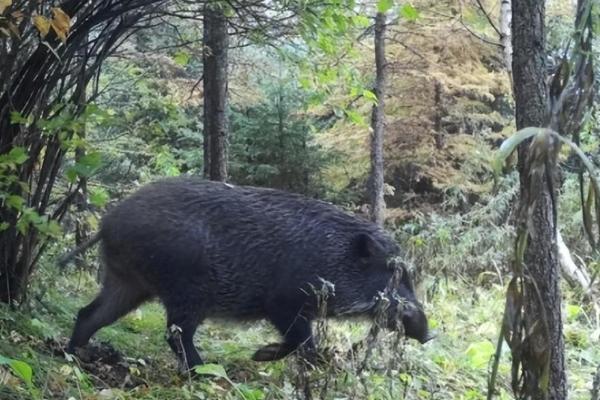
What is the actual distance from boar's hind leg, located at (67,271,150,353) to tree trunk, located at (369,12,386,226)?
8765mm

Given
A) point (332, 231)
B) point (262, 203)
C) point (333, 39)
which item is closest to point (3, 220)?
point (262, 203)

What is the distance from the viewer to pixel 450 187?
16188 millimetres

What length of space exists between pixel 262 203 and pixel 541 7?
286 cm

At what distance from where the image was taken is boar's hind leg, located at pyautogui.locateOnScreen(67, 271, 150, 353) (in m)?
5.64

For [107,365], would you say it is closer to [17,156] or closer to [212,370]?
[212,370]

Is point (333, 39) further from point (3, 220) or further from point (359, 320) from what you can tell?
point (3, 220)

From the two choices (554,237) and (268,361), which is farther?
(268,361)

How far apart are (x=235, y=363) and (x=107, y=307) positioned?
3.15 feet

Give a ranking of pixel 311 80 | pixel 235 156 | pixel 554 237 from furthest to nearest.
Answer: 1. pixel 235 156
2. pixel 311 80
3. pixel 554 237

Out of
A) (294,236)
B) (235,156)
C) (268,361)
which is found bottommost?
(268,361)

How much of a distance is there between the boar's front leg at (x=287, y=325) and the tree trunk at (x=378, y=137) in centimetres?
854

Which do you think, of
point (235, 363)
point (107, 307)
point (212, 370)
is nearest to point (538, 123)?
point (212, 370)

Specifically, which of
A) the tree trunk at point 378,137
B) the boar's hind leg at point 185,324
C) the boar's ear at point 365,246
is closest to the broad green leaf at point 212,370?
the boar's hind leg at point 185,324

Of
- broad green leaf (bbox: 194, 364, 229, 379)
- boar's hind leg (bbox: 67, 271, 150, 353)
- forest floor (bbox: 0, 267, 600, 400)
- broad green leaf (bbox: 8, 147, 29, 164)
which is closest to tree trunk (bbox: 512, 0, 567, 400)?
forest floor (bbox: 0, 267, 600, 400)
